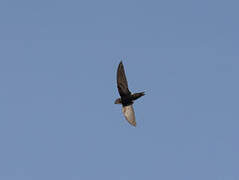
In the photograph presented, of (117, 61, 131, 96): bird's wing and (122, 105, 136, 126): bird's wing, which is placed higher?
(117, 61, 131, 96): bird's wing

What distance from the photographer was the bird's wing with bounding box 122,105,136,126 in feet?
91.0

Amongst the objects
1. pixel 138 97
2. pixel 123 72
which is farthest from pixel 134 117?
pixel 123 72

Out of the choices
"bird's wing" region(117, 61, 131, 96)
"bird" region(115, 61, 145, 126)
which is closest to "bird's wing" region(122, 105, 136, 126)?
"bird" region(115, 61, 145, 126)

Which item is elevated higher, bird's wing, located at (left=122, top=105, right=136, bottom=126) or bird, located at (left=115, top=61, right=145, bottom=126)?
bird, located at (left=115, top=61, right=145, bottom=126)

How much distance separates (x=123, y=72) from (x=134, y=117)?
331 cm

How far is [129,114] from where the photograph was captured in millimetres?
28109

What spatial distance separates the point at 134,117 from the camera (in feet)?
92.1

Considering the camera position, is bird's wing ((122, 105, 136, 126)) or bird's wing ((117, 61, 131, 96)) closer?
bird's wing ((122, 105, 136, 126))

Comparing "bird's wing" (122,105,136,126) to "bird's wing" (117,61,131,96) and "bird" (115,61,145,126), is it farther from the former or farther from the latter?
"bird's wing" (117,61,131,96)

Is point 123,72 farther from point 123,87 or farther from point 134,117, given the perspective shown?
point 134,117

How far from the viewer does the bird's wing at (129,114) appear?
27750mm

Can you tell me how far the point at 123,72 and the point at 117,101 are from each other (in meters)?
2.10

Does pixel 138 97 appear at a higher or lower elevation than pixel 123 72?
lower

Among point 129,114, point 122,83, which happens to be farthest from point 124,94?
point 129,114
